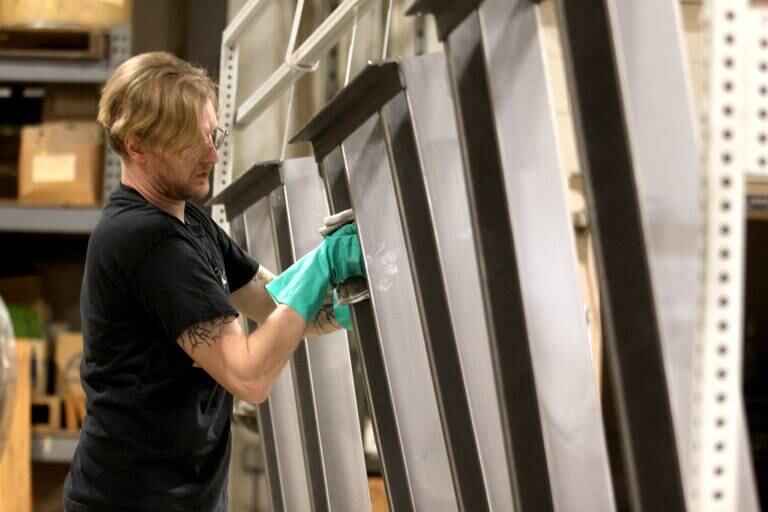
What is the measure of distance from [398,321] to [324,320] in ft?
1.01

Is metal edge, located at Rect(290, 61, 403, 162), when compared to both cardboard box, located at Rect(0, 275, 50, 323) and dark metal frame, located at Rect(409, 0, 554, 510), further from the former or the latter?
cardboard box, located at Rect(0, 275, 50, 323)

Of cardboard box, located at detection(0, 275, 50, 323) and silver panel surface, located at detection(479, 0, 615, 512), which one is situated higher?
cardboard box, located at detection(0, 275, 50, 323)

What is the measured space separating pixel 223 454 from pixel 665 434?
111 centimetres

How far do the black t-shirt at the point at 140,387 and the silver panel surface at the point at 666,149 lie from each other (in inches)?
36.2

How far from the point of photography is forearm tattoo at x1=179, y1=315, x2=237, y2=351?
2033 millimetres

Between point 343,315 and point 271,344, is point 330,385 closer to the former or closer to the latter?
point 343,315

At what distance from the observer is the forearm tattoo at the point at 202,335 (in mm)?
2033

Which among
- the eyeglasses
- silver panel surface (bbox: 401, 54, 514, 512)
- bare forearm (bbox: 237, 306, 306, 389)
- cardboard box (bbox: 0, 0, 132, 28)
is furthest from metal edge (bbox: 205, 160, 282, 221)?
cardboard box (bbox: 0, 0, 132, 28)

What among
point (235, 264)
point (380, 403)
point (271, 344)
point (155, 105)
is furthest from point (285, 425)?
point (155, 105)

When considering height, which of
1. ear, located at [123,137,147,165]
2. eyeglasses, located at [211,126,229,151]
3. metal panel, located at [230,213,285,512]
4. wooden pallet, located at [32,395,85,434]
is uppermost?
eyeglasses, located at [211,126,229,151]

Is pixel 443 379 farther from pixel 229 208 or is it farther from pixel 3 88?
pixel 3 88

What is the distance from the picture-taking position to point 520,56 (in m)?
1.66

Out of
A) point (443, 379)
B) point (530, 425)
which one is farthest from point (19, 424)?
point (530, 425)

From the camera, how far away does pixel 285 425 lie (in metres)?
2.96
